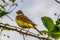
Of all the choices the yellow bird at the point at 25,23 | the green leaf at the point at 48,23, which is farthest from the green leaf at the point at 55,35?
the yellow bird at the point at 25,23

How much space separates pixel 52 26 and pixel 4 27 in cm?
31

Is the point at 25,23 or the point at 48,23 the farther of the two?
the point at 25,23

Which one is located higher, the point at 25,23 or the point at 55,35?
the point at 55,35

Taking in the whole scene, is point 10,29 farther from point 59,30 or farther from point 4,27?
point 59,30

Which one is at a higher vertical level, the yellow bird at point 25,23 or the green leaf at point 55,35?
the green leaf at point 55,35

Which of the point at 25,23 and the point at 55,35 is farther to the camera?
the point at 25,23

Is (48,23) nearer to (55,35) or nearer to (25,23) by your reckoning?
(55,35)

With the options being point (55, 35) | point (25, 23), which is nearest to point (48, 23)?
point (55, 35)

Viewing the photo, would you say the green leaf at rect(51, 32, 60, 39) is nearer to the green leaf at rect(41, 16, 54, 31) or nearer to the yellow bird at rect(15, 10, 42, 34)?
the green leaf at rect(41, 16, 54, 31)

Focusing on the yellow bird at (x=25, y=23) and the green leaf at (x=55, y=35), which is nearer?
the green leaf at (x=55, y=35)

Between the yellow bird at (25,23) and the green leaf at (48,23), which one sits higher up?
the green leaf at (48,23)

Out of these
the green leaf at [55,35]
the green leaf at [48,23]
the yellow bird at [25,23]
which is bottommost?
the yellow bird at [25,23]

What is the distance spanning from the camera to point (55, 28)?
1.11 m

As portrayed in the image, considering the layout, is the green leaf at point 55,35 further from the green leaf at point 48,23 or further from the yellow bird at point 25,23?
the yellow bird at point 25,23
